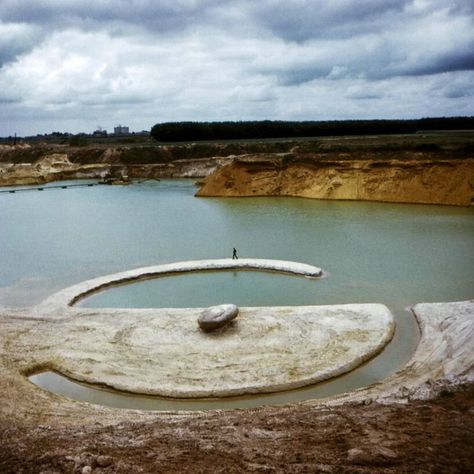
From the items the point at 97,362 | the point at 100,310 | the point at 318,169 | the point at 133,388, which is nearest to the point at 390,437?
the point at 133,388

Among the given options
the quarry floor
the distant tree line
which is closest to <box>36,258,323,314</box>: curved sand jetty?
the quarry floor

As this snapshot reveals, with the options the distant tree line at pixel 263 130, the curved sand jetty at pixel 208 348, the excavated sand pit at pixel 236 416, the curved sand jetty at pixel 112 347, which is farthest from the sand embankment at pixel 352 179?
the distant tree line at pixel 263 130

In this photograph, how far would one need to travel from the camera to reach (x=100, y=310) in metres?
16.6

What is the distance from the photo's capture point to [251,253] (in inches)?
1011

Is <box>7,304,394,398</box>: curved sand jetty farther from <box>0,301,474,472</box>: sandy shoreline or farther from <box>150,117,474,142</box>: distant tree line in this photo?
<box>150,117,474,142</box>: distant tree line

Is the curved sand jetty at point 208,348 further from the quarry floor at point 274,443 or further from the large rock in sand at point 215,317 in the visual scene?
the quarry floor at point 274,443

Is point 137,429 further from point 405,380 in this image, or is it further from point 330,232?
point 330,232

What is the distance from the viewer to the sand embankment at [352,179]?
40.0 meters

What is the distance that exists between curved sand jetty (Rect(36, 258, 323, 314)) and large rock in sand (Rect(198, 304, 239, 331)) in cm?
627

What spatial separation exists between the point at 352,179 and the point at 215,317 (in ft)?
105

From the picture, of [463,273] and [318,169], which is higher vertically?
[318,169]

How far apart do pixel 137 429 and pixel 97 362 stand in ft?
16.9

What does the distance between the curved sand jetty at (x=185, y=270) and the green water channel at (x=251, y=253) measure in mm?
563

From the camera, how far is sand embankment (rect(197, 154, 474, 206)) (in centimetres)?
4003
